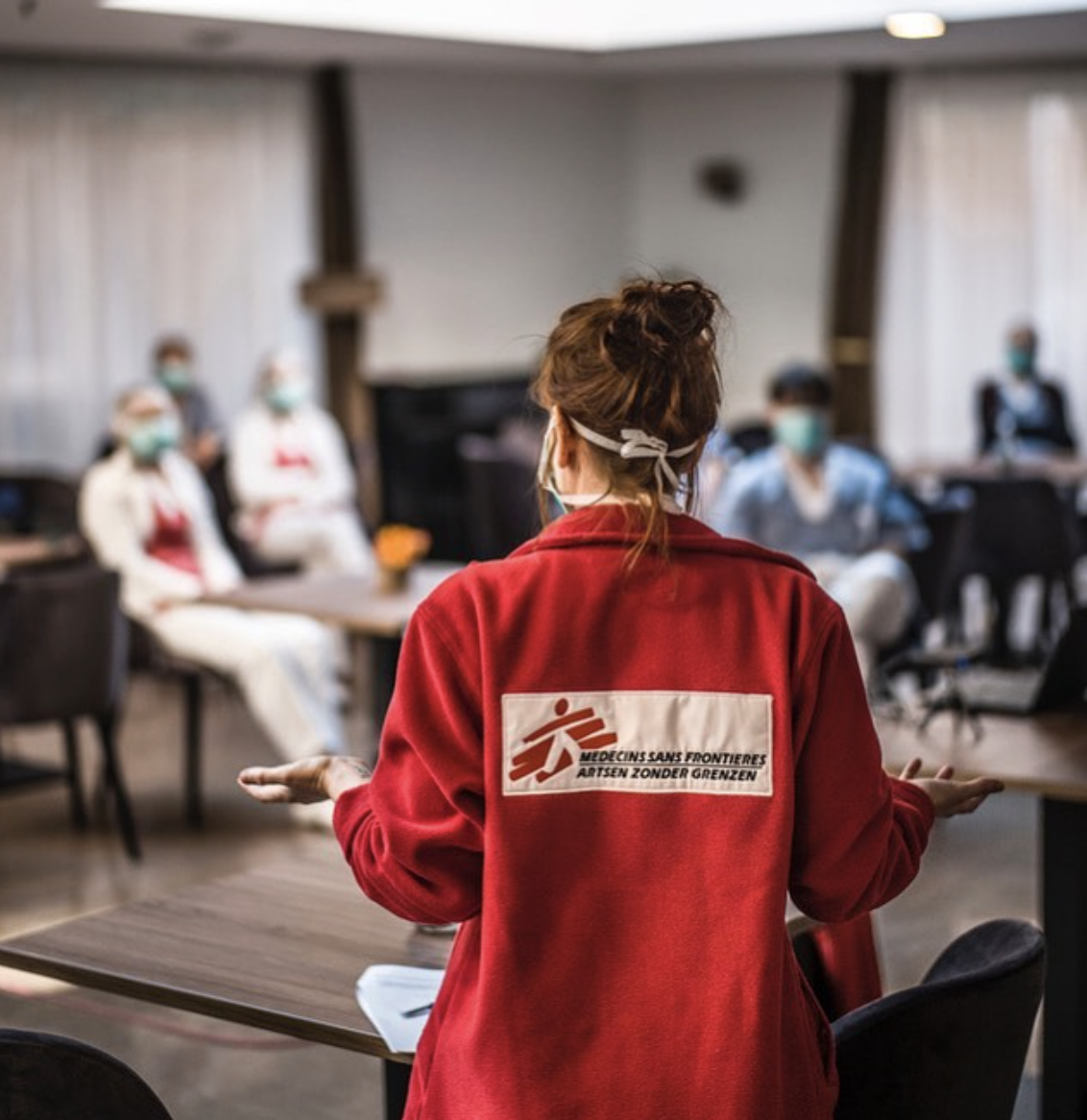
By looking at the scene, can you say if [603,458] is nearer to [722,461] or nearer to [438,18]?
[722,461]

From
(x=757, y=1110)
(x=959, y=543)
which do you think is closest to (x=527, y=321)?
(x=959, y=543)

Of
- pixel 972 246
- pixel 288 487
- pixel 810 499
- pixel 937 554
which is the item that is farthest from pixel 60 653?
pixel 972 246

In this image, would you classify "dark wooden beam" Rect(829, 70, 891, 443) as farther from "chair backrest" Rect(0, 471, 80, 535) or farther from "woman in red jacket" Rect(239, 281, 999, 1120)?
"woman in red jacket" Rect(239, 281, 999, 1120)

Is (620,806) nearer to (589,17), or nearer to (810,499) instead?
(810,499)

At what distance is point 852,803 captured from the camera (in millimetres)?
1890

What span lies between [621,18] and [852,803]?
7544mm

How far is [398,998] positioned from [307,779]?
0.43 metres

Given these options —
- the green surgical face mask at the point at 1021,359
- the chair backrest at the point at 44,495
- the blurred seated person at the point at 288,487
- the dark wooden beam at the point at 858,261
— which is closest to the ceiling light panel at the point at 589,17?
the blurred seated person at the point at 288,487

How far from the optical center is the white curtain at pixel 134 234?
942 centimetres

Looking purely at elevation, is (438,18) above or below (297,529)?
above

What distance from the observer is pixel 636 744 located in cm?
184

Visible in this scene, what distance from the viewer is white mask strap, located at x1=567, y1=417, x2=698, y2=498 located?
186 centimetres

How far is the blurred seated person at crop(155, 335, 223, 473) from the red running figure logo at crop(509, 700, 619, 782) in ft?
24.3

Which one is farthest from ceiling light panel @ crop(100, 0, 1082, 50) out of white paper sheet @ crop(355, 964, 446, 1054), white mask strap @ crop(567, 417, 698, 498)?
white mask strap @ crop(567, 417, 698, 498)
